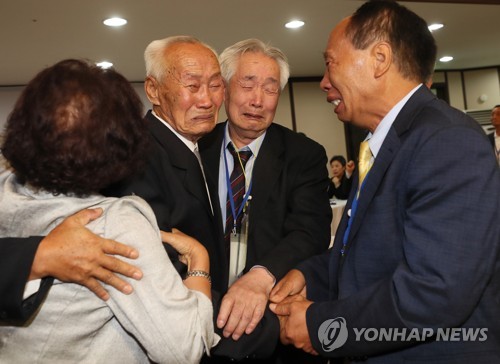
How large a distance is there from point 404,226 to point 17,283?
0.96 meters

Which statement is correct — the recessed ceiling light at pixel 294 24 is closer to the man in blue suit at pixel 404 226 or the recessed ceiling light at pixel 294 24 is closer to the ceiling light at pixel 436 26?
the ceiling light at pixel 436 26

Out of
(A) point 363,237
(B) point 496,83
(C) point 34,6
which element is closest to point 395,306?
(A) point 363,237

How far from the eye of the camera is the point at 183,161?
1.68 m

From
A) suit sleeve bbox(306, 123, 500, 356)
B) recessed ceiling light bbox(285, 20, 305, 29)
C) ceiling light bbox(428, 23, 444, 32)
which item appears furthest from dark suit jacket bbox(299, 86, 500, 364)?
ceiling light bbox(428, 23, 444, 32)

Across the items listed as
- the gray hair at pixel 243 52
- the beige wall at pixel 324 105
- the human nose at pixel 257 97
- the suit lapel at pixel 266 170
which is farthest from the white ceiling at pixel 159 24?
the suit lapel at pixel 266 170

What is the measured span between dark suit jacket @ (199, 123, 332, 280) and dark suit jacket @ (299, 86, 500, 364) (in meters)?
0.38

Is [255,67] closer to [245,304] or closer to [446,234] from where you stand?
[245,304]

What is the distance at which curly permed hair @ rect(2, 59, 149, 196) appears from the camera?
3.36 feet

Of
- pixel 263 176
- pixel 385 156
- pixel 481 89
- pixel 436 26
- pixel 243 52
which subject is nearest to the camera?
pixel 385 156

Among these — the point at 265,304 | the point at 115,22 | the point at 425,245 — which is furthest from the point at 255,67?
the point at 115,22

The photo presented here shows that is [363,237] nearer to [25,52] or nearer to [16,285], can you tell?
[16,285]

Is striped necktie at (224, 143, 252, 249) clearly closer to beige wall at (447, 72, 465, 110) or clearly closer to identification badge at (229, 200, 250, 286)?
identification badge at (229, 200, 250, 286)

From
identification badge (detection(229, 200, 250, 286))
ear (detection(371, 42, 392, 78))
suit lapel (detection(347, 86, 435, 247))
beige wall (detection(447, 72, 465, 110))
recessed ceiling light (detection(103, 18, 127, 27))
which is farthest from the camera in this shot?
beige wall (detection(447, 72, 465, 110))

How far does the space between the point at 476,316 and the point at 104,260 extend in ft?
3.35
